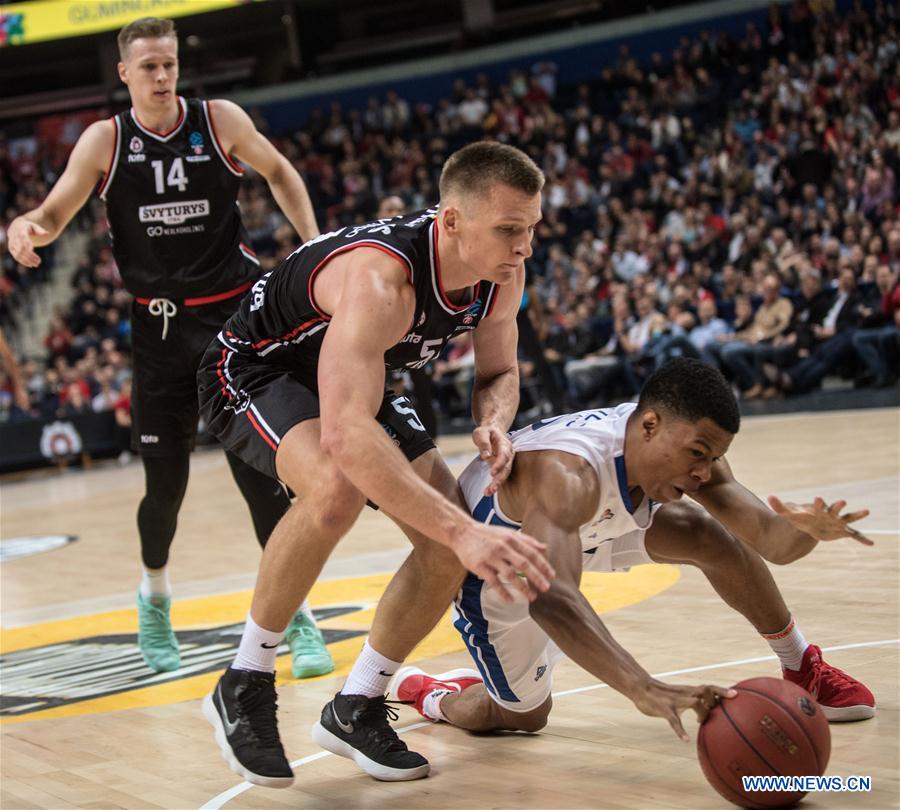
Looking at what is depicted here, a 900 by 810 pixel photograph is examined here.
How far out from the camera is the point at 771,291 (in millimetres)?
13734

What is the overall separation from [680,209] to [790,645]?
14.1m

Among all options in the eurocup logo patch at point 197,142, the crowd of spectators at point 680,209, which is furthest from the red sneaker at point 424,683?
the crowd of spectators at point 680,209

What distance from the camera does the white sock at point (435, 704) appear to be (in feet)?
13.1

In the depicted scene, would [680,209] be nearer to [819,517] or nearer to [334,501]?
[819,517]

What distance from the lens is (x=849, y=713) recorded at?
3479 mm

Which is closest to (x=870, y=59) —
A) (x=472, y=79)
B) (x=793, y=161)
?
(x=793, y=161)

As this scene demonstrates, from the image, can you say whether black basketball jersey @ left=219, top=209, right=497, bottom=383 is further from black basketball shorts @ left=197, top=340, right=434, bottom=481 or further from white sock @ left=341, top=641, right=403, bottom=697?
white sock @ left=341, top=641, right=403, bottom=697

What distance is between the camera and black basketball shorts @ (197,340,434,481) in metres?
3.63

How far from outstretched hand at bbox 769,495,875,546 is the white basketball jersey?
1.46 ft

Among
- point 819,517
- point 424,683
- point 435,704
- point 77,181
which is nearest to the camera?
point 819,517

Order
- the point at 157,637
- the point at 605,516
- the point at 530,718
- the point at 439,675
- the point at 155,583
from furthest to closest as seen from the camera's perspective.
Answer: the point at 155,583
the point at 157,637
the point at 439,675
the point at 530,718
the point at 605,516

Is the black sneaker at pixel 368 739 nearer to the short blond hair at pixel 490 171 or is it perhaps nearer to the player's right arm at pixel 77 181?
the short blond hair at pixel 490 171

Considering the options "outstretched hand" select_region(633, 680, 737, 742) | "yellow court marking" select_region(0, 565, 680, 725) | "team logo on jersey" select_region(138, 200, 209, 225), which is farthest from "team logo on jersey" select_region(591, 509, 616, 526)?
"team logo on jersey" select_region(138, 200, 209, 225)

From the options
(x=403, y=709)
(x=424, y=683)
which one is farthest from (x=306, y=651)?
(x=424, y=683)
